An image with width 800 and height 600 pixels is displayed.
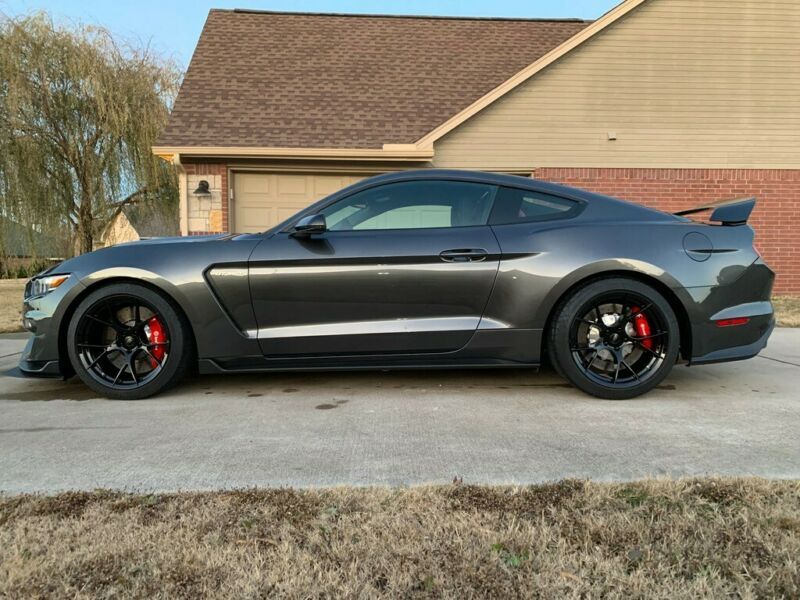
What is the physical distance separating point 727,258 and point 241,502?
3077mm

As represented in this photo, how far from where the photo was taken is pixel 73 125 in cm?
1229

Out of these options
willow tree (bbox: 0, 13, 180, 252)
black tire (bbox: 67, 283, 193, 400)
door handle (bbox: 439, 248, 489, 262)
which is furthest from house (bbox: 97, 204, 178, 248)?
door handle (bbox: 439, 248, 489, 262)

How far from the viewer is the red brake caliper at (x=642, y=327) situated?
3.37 meters

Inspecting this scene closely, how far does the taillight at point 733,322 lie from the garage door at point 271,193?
21.1ft

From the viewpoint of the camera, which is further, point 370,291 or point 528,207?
point 528,207

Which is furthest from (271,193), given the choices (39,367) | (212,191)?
(39,367)

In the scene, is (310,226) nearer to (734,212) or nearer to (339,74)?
(734,212)

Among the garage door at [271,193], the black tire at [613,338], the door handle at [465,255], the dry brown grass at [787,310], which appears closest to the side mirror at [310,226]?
the door handle at [465,255]

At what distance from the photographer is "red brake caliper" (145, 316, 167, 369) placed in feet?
11.1

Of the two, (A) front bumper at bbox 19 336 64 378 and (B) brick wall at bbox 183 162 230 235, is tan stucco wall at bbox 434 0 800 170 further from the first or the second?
(A) front bumper at bbox 19 336 64 378

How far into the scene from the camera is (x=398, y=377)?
397cm

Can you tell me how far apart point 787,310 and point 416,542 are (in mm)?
8209

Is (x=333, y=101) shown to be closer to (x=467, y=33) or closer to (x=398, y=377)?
(x=467, y=33)

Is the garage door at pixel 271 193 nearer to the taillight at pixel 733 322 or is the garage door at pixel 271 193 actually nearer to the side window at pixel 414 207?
the side window at pixel 414 207
